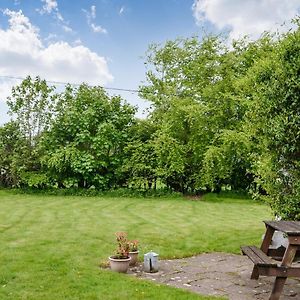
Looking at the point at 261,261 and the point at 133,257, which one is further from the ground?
the point at 261,261

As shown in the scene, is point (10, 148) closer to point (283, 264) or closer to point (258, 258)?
point (258, 258)

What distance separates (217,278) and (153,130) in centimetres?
1263

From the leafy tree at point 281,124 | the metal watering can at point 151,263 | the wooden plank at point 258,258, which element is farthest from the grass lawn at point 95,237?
the leafy tree at point 281,124

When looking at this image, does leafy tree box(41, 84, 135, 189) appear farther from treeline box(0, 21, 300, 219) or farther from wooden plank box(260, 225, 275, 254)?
wooden plank box(260, 225, 275, 254)

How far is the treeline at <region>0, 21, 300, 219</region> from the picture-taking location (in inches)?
648

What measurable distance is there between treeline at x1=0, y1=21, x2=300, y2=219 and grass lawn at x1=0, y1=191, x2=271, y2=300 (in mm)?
1989

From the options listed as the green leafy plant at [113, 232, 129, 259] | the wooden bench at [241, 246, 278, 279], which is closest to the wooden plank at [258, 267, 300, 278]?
the wooden bench at [241, 246, 278, 279]

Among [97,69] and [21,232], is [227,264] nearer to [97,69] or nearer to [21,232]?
[21,232]

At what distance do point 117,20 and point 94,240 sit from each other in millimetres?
7846

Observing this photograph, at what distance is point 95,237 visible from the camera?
794 centimetres

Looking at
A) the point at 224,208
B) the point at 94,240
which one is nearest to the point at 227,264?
the point at 94,240

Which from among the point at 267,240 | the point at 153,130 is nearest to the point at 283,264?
the point at 267,240

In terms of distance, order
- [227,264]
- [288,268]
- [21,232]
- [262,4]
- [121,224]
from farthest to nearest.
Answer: [262,4], [121,224], [21,232], [227,264], [288,268]

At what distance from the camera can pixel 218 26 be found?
17.4 metres
